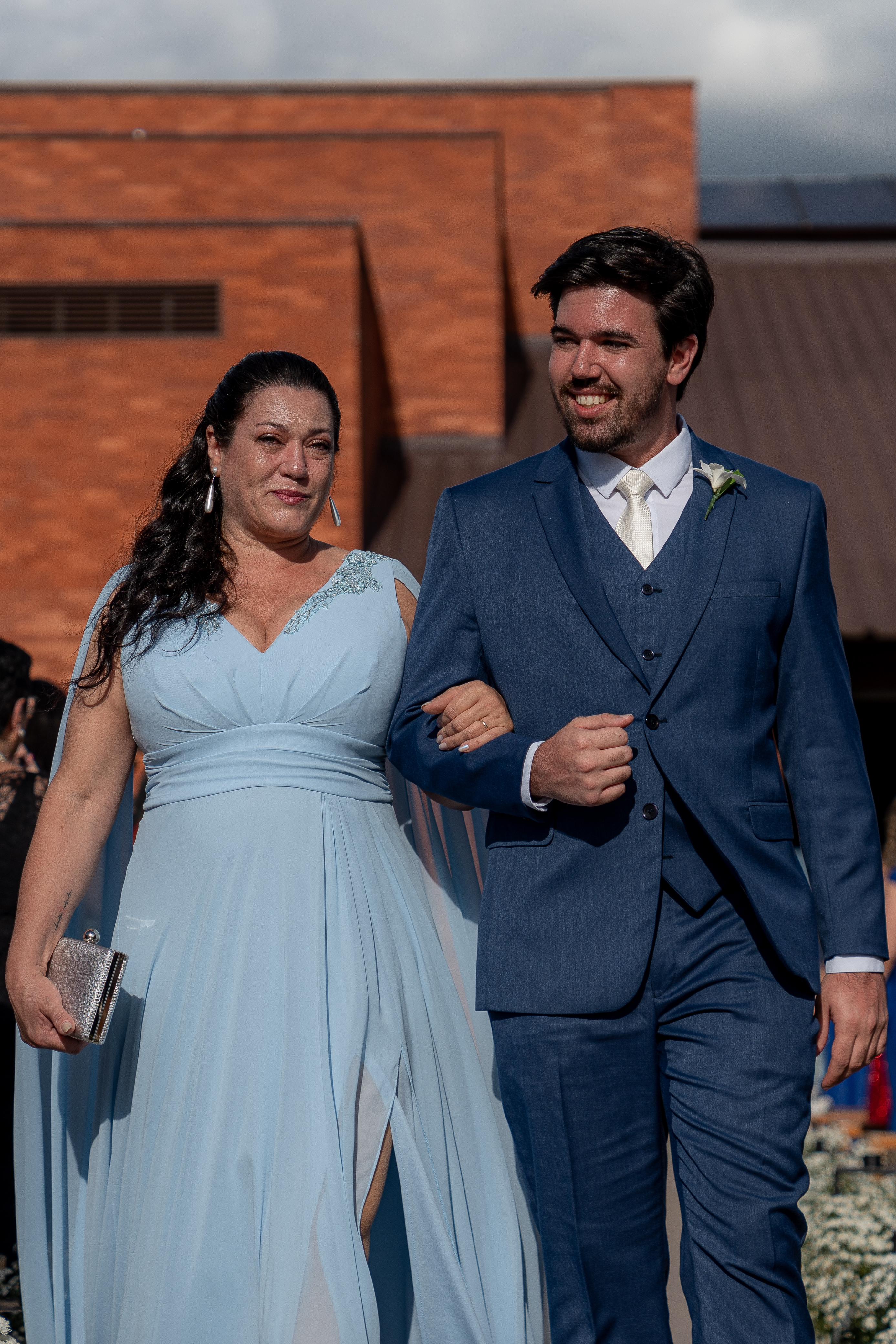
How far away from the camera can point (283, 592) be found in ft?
10.0

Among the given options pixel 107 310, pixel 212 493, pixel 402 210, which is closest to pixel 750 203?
pixel 402 210

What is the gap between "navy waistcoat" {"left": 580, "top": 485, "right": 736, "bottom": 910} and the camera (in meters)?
2.52

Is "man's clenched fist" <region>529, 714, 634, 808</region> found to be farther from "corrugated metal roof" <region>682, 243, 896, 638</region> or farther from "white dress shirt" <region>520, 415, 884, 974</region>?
"corrugated metal roof" <region>682, 243, 896, 638</region>

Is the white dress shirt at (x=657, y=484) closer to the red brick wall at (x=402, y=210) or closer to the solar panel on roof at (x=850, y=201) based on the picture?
the red brick wall at (x=402, y=210)

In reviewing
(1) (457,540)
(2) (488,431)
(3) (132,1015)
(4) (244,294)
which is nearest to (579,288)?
(1) (457,540)

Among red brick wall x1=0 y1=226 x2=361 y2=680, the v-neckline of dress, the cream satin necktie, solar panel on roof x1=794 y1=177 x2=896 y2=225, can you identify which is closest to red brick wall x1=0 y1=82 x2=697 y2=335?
solar panel on roof x1=794 y1=177 x2=896 y2=225

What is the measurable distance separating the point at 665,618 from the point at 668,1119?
0.91 m

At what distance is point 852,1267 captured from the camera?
4086mm

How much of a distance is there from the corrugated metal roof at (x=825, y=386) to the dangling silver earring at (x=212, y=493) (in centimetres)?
727

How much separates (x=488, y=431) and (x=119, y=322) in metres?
2.89

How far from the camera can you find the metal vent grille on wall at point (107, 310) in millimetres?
9938

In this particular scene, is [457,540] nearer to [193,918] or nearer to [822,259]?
[193,918]

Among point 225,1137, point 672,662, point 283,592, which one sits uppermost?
point 283,592

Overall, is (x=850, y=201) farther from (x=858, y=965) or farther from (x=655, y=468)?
(x=858, y=965)
